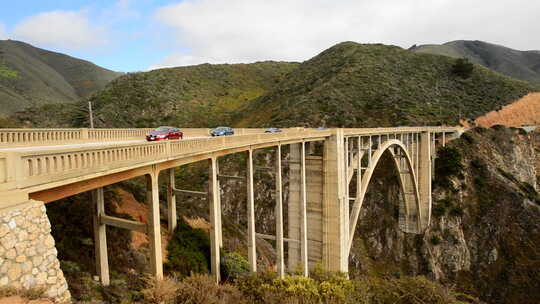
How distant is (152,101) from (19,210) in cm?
6686

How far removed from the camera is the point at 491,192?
122 feet

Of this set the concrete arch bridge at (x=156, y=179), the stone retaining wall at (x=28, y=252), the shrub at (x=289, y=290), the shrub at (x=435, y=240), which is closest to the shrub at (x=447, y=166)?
the shrub at (x=435, y=240)

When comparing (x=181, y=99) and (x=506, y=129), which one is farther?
(x=181, y=99)

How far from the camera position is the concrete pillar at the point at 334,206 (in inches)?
803

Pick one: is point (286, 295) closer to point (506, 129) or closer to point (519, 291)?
point (519, 291)

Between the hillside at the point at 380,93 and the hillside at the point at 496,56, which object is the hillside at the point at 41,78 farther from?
the hillside at the point at 496,56

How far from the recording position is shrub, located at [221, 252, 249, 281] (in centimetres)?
1420

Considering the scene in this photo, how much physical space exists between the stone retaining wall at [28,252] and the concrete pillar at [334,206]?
17.2 metres

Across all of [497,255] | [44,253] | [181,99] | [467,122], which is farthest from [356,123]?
[44,253]

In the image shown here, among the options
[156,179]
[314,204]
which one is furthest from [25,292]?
[314,204]

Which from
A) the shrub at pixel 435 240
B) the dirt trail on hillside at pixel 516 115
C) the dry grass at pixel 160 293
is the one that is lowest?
the shrub at pixel 435 240

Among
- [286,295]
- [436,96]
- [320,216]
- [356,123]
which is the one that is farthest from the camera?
[436,96]

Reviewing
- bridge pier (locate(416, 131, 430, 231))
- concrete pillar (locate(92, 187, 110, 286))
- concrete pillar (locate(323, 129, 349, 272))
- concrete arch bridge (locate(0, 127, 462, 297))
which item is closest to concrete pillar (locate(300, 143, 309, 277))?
concrete arch bridge (locate(0, 127, 462, 297))

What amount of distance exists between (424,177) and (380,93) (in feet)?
89.4
